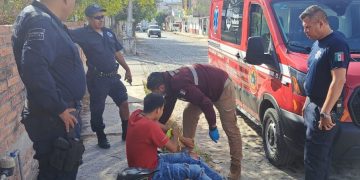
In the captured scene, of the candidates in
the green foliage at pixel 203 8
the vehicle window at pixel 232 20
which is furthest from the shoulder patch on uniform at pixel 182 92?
the green foliage at pixel 203 8

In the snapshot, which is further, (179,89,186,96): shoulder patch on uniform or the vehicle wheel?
the vehicle wheel

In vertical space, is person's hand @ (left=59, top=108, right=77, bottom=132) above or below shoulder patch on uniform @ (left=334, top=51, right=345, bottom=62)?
below

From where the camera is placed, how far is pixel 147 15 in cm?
3462

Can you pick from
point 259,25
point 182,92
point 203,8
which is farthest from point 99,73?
point 203,8

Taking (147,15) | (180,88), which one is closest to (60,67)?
(180,88)

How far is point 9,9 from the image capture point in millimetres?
5812

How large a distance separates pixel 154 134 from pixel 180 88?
0.62m

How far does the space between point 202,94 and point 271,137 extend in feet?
4.88

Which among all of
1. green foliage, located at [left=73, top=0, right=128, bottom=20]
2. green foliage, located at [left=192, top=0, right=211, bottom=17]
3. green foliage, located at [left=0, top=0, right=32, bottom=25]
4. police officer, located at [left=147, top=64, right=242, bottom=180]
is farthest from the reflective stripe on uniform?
green foliage, located at [left=192, top=0, right=211, bottom=17]

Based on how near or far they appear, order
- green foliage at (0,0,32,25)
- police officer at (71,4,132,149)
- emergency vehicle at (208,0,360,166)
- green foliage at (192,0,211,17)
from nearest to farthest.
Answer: emergency vehicle at (208,0,360,166) → green foliage at (0,0,32,25) → police officer at (71,4,132,149) → green foliage at (192,0,211,17)

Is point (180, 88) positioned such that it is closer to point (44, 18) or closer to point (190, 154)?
point (190, 154)

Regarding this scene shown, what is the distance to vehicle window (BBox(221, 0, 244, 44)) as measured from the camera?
5.93 meters

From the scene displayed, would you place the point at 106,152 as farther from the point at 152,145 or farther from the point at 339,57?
the point at 339,57

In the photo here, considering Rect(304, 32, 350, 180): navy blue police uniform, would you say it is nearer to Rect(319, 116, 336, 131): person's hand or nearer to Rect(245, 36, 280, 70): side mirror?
Rect(319, 116, 336, 131): person's hand
